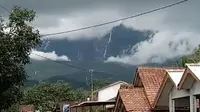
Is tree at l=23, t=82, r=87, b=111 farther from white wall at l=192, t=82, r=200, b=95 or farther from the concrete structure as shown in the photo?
white wall at l=192, t=82, r=200, b=95

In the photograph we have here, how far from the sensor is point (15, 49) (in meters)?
22.9

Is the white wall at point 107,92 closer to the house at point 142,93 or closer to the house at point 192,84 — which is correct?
the house at point 142,93

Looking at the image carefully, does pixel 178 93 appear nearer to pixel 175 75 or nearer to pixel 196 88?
pixel 175 75

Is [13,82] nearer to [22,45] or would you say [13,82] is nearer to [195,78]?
[22,45]

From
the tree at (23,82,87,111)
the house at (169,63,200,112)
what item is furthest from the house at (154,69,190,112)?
the tree at (23,82,87,111)

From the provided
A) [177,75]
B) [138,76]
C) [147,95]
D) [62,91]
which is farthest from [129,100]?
[62,91]

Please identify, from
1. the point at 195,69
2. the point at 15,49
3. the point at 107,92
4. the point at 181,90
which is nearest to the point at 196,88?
the point at 195,69

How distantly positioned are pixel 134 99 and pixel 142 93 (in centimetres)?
100

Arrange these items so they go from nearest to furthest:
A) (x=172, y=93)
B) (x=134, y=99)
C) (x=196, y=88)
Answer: (x=196, y=88), (x=172, y=93), (x=134, y=99)

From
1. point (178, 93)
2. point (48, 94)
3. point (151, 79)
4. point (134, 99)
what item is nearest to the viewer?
point (178, 93)

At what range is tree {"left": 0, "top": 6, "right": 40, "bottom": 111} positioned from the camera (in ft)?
74.0

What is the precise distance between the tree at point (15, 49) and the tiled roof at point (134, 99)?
340 inches

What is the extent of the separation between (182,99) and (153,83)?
6868mm

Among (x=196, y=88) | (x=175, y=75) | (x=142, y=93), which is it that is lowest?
(x=196, y=88)
